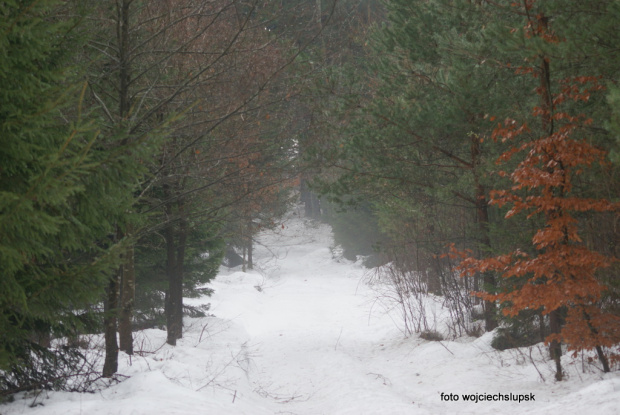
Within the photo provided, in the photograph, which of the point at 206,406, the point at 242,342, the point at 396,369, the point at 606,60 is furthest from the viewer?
the point at 242,342

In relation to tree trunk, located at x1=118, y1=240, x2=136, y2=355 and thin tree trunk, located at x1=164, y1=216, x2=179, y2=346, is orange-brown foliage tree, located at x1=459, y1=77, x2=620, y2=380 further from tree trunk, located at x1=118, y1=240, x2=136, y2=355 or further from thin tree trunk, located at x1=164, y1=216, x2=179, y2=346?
thin tree trunk, located at x1=164, y1=216, x2=179, y2=346

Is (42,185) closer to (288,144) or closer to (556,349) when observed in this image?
(556,349)

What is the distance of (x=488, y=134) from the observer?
8.27 m

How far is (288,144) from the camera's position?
1051 centimetres

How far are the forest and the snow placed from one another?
433mm

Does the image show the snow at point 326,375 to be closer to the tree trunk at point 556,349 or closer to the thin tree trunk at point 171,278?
the tree trunk at point 556,349

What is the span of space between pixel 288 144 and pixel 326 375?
4656 mm

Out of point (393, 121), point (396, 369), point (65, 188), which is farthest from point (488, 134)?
point (65, 188)

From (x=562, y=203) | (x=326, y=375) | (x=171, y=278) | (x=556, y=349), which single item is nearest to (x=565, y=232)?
(x=562, y=203)

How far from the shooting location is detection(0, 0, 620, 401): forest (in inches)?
155

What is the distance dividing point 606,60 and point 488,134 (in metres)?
2.99

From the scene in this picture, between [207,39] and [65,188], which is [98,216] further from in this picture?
[207,39]

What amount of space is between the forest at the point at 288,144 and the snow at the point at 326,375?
0.43 m

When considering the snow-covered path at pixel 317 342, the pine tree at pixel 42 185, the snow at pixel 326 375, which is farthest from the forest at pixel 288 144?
the snow-covered path at pixel 317 342
